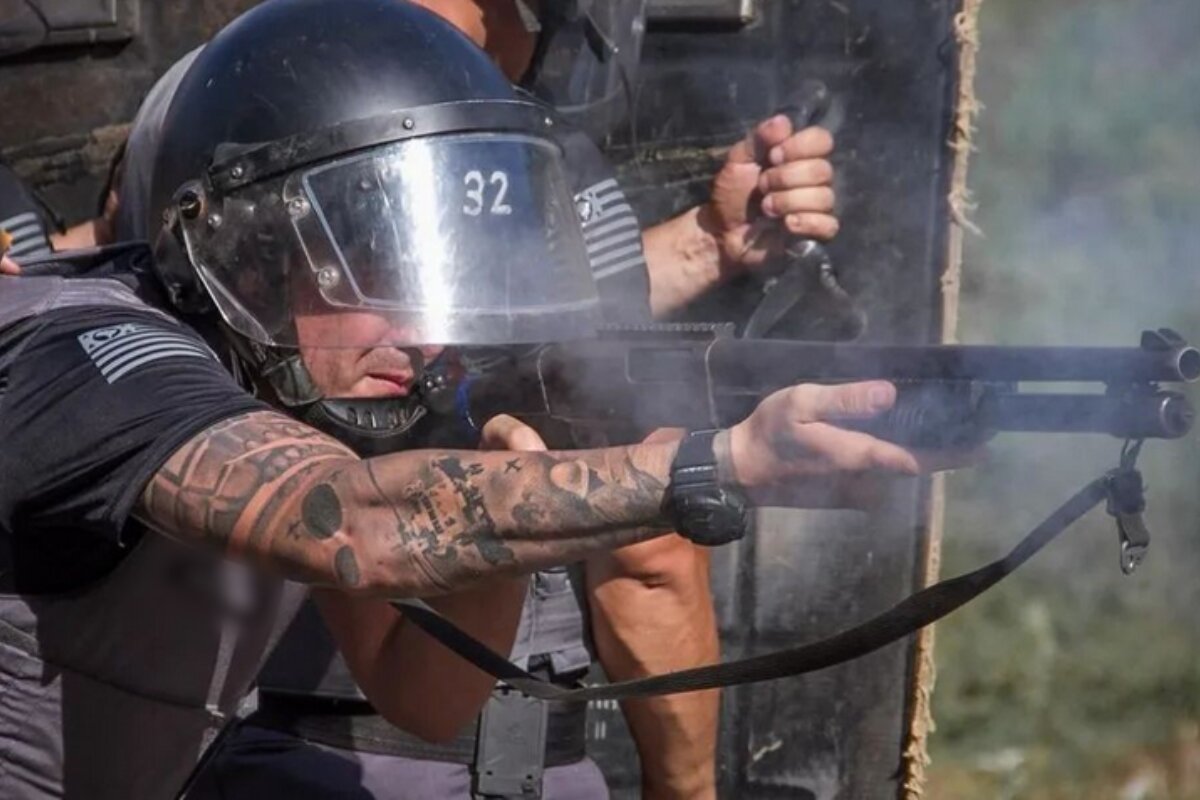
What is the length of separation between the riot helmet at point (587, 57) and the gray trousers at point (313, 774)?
131 centimetres

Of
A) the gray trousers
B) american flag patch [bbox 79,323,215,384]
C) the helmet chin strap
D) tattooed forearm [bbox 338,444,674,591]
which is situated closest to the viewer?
tattooed forearm [bbox 338,444,674,591]

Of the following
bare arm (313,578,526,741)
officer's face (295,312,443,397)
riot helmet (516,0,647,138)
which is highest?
riot helmet (516,0,647,138)

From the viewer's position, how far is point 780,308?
3.76 metres

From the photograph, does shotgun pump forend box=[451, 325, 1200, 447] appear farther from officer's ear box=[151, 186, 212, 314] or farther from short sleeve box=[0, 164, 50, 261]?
short sleeve box=[0, 164, 50, 261]

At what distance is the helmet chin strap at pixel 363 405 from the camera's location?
290 cm

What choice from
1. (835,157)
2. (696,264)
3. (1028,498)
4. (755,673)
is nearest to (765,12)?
(835,157)

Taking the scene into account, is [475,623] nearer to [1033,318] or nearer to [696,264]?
[696,264]

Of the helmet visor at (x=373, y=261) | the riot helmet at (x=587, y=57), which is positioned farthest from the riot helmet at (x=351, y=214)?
the riot helmet at (x=587, y=57)

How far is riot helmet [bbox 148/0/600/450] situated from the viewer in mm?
2934

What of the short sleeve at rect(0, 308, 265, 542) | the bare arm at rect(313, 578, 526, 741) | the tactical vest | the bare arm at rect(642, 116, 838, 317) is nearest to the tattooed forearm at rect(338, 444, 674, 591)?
Answer: the short sleeve at rect(0, 308, 265, 542)

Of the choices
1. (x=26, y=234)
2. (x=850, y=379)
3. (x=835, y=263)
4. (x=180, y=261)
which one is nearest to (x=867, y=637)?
(x=850, y=379)

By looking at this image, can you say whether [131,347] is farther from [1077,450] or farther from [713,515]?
[1077,450]

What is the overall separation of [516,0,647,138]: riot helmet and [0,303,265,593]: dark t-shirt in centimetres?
157

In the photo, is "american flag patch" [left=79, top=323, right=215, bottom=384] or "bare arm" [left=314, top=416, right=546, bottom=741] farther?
"bare arm" [left=314, top=416, right=546, bottom=741]
